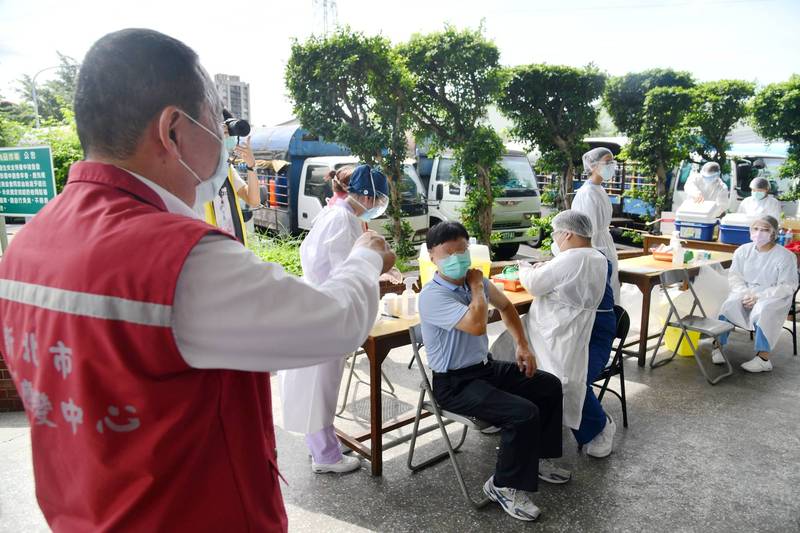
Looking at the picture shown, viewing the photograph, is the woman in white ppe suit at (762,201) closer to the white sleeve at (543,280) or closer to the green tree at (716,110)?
the green tree at (716,110)

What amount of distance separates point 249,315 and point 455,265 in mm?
2158

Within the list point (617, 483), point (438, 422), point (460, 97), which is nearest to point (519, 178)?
point (460, 97)

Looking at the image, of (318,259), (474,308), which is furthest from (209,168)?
(318,259)

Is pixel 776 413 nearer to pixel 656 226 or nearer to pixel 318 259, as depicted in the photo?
Result: pixel 318 259

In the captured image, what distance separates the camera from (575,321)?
3.37 m

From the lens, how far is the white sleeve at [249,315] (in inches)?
31.6

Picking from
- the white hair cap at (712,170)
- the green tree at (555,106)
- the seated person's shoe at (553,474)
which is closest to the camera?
the seated person's shoe at (553,474)

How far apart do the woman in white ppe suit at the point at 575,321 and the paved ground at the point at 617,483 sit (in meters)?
0.22

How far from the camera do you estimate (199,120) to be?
99 cm

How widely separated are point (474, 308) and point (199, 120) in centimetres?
201

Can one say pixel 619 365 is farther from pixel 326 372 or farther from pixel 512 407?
pixel 326 372

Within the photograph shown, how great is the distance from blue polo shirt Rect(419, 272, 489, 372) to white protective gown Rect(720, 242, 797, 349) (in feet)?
10.5

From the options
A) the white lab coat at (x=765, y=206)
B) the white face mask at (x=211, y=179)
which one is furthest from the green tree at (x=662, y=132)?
the white face mask at (x=211, y=179)

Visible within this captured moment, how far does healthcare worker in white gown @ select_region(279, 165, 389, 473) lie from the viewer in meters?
3.10
